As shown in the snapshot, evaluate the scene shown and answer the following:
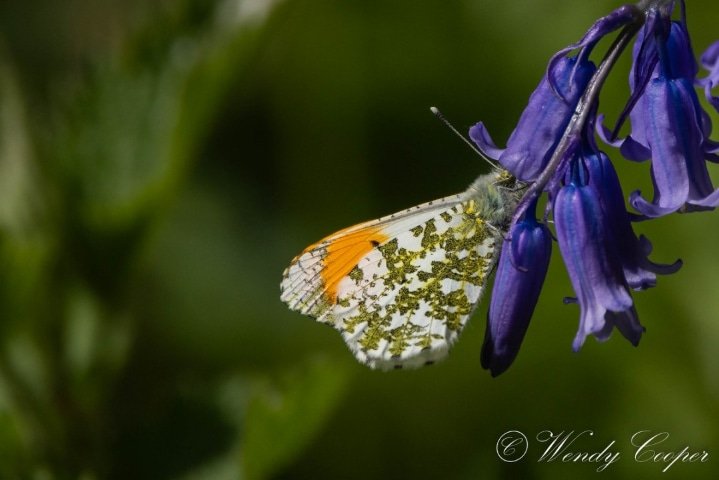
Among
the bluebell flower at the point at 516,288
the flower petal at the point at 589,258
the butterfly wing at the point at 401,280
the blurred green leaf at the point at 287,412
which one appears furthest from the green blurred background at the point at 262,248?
the flower petal at the point at 589,258

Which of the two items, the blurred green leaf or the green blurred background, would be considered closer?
the blurred green leaf

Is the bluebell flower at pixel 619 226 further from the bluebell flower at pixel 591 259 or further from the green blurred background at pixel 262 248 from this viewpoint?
the green blurred background at pixel 262 248

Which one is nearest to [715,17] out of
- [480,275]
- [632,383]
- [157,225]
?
[632,383]

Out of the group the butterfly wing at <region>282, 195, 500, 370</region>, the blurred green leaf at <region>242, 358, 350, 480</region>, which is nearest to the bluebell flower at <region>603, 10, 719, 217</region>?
the butterfly wing at <region>282, 195, 500, 370</region>

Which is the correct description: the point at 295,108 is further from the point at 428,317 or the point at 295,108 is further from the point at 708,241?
the point at 428,317

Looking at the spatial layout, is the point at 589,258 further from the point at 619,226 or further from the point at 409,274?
the point at 409,274
